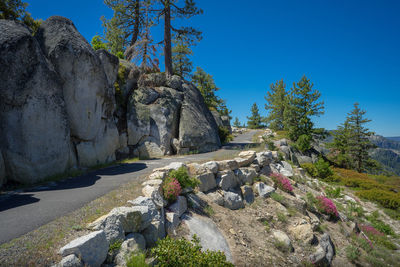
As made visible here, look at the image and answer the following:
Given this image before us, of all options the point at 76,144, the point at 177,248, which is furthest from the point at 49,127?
the point at 177,248

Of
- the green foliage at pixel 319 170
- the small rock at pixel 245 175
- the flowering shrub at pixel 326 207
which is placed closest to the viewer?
the small rock at pixel 245 175

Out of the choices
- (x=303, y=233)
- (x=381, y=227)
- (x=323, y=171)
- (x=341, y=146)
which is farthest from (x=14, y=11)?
(x=341, y=146)

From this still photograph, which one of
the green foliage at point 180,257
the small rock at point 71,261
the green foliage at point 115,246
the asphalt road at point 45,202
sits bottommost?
the green foliage at point 180,257

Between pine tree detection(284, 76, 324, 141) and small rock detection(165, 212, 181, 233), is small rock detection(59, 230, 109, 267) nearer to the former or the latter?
small rock detection(165, 212, 181, 233)

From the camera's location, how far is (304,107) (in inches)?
1169

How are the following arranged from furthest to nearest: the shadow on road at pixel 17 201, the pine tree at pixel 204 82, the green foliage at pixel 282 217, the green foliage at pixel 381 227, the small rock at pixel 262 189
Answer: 1. the pine tree at pixel 204 82
2. the green foliage at pixel 381 227
3. the small rock at pixel 262 189
4. the green foliage at pixel 282 217
5. the shadow on road at pixel 17 201

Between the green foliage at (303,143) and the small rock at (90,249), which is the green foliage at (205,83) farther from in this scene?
the small rock at (90,249)

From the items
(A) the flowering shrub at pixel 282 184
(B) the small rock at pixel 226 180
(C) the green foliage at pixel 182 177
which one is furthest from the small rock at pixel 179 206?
(A) the flowering shrub at pixel 282 184

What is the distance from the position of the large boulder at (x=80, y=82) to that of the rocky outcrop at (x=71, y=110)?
43 mm

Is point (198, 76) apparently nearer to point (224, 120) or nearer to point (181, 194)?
point (224, 120)

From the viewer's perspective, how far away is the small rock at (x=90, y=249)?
2.95m

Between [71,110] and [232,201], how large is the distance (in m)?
9.40

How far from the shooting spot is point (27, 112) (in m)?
7.37

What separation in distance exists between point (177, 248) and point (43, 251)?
2388 millimetres
